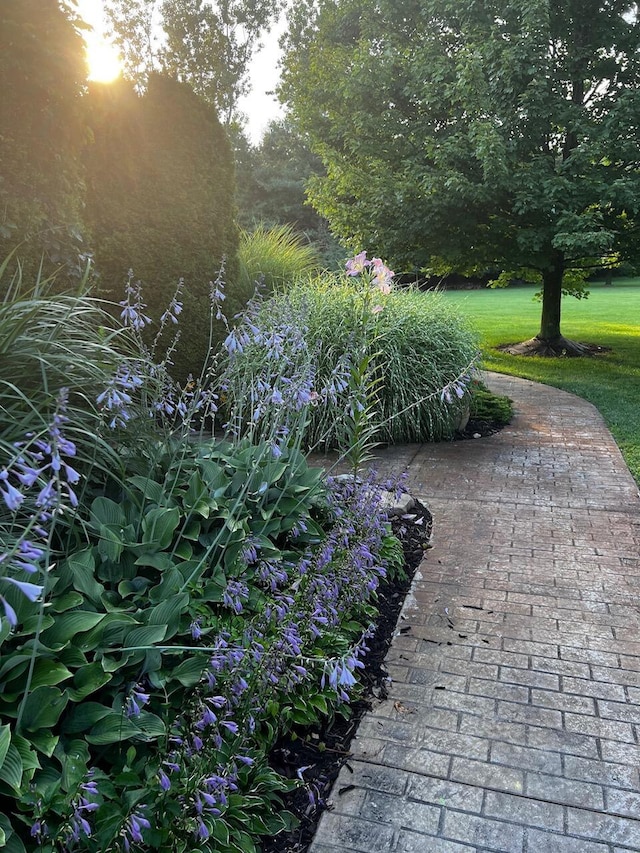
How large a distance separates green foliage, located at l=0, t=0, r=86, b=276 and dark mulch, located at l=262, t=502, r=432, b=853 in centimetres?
270

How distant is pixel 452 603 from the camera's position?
2770mm

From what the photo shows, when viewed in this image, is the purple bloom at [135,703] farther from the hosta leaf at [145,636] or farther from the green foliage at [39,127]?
the green foliage at [39,127]

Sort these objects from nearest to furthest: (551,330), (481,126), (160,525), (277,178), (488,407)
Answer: (160,525)
(488,407)
(481,126)
(551,330)
(277,178)

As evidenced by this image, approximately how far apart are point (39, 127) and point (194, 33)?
855 inches

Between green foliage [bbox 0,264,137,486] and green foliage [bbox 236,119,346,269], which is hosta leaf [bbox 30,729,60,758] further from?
green foliage [bbox 236,119,346,269]

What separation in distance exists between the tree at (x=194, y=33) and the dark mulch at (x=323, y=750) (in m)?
21.6

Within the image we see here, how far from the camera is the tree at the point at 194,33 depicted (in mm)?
20906

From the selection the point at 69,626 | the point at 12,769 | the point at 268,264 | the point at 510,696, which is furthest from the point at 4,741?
the point at 268,264

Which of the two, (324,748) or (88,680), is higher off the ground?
(88,680)

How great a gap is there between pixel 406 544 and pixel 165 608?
5.93ft

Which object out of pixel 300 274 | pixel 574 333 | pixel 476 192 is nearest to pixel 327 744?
pixel 300 274

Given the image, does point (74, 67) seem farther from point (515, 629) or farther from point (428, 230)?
point (428, 230)

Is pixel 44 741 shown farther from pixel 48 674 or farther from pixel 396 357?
pixel 396 357

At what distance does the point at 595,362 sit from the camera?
385 inches
